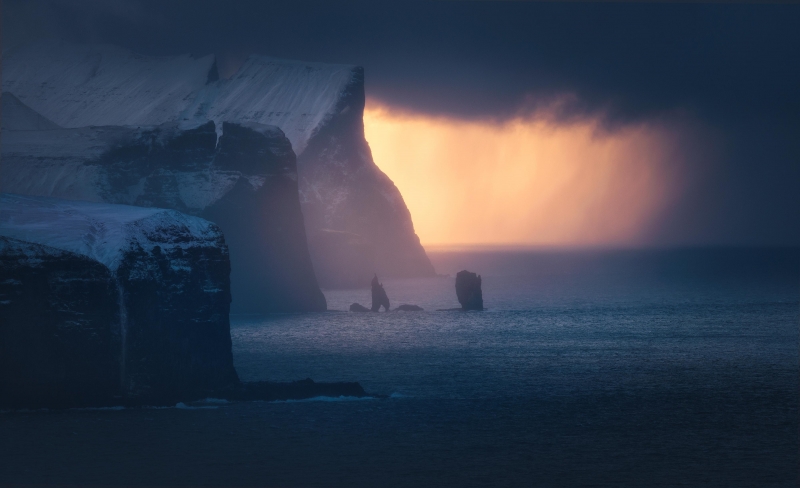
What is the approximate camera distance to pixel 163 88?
447 feet

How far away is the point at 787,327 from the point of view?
7825cm

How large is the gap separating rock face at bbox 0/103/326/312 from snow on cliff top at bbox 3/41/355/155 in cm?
2584

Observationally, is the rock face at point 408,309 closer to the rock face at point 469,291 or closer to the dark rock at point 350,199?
the rock face at point 469,291

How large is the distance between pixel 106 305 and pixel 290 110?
4816 inches

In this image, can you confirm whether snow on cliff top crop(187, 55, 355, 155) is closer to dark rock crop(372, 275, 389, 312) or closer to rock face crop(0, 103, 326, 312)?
rock face crop(0, 103, 326, 312)

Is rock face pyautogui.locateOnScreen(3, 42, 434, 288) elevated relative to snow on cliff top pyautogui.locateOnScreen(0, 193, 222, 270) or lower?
elevated

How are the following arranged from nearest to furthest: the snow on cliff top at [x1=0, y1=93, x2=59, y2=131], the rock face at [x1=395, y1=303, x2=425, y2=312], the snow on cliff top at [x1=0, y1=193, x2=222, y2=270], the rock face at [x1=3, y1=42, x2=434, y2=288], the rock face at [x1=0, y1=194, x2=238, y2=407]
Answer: the rock face at [x1=0, y1=194, x2=238, y2=407], the snow on cliff top at [x1=0, y1=193, x2=222, y2=270], the rock face at [x1=395, y1=303, x2=425, y2=312], the snow on cliff top at [x1=0, y1=93, x2=59, y2=131], the rock face at [x1=3, y1=42, x2=434, y2=288]

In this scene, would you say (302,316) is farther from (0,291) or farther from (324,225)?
(324,225)

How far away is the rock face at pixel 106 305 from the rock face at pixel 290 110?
295 ft

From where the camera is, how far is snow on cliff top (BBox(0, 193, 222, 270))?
3500cm

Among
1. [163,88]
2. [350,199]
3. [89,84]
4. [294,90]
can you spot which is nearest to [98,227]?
[89,84]

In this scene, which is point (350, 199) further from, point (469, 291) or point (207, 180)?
point (207, 180)

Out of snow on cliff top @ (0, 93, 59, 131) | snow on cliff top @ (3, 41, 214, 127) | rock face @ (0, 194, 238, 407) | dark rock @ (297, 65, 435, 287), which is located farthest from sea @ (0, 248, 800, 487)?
dark rock @ (297, 65, 435, 287)

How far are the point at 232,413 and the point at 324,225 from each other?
402 feet
